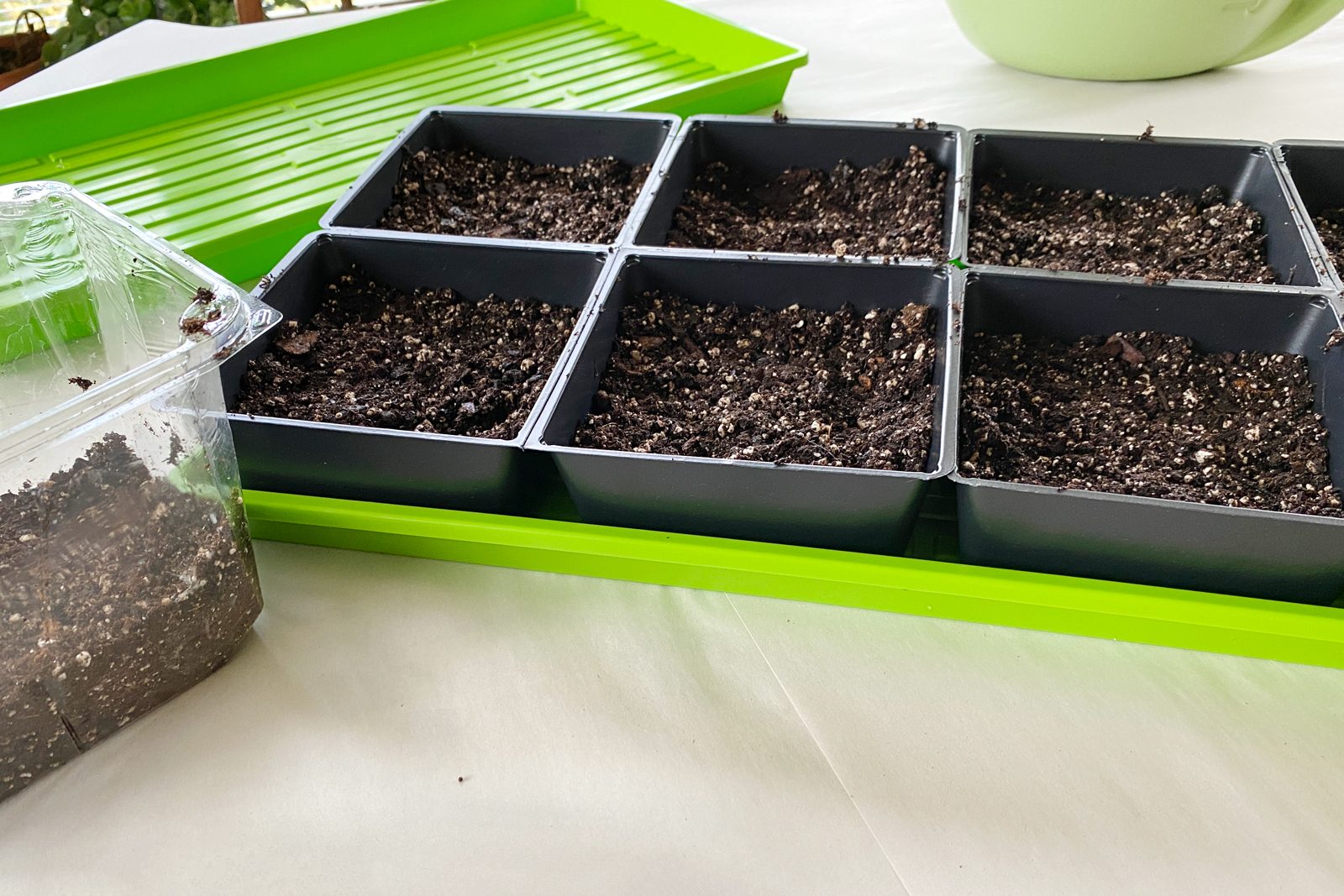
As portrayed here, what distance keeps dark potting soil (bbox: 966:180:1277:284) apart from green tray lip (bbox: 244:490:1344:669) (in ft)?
1.35

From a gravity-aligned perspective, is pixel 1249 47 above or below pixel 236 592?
above

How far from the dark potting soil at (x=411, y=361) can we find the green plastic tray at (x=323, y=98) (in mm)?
230

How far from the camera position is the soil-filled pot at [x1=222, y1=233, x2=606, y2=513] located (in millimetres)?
866

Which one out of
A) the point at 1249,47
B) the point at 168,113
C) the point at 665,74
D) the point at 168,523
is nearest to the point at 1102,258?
the point at 1249,47

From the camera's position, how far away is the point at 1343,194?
1.23m

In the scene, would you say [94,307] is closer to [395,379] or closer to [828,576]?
[395,379]

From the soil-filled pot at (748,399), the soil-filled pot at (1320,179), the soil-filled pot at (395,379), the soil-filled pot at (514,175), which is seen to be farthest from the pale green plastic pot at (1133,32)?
the soil-filled pot at (395,379)

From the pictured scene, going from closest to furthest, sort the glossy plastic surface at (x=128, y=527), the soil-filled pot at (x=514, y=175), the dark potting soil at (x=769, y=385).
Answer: the glossy plastic surface at (x=128, y=527) → the dark potting soil at (x=769, y=385) → the soil-filled pot at (x=514, y=175)

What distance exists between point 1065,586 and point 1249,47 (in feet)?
3.71

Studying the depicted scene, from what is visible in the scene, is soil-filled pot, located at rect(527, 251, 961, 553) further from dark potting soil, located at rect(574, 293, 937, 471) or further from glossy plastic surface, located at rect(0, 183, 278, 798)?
glossy plastic surface, located at rect(0, 183, 278, 798)

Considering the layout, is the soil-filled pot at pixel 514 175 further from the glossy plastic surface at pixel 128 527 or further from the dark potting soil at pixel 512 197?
the glossy plastic surface at pixel 128 527

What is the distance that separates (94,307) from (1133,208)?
1146mm

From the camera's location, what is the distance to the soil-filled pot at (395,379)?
87 centimetres

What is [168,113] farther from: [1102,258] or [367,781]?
[1102,258]
